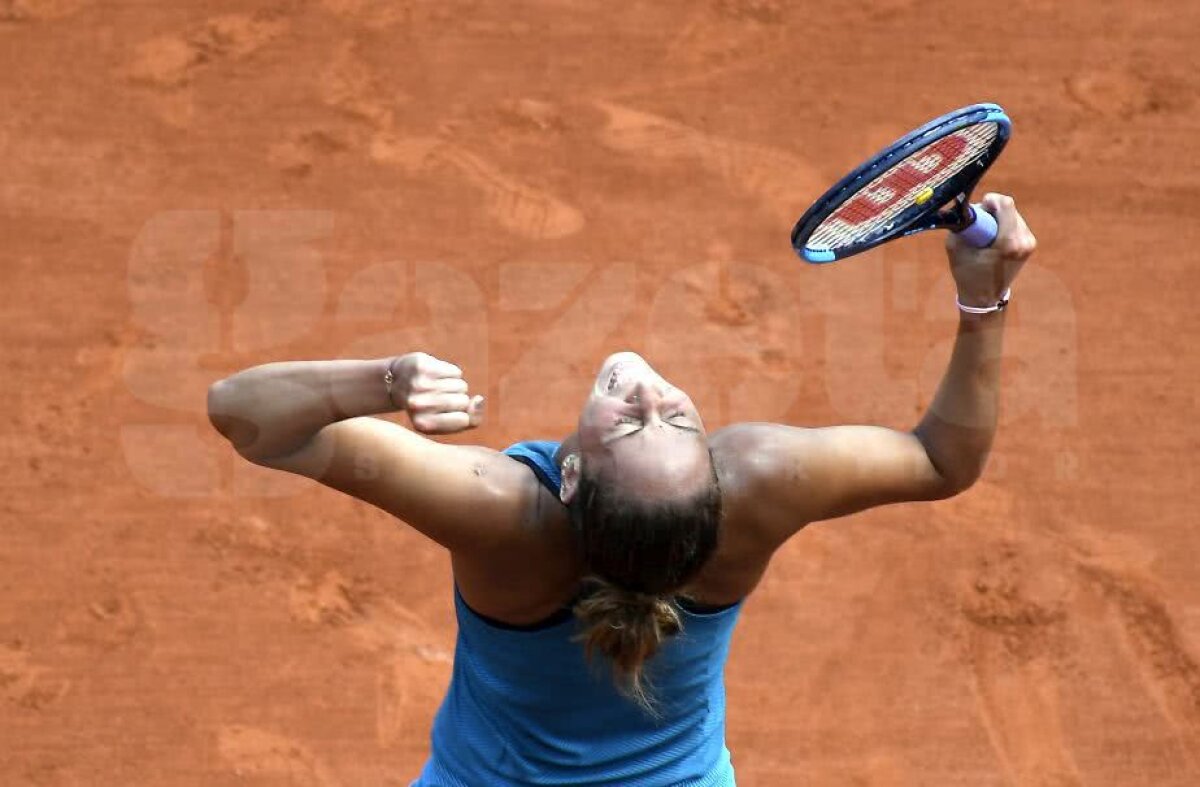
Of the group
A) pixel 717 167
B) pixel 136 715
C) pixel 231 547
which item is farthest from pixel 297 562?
pixel 717 167

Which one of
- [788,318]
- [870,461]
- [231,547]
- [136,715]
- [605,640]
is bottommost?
[136,715]

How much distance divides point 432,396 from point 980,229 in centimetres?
101

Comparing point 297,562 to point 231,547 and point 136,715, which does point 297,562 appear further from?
point 136,715

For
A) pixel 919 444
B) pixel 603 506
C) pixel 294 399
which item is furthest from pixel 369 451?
pixel 919 444

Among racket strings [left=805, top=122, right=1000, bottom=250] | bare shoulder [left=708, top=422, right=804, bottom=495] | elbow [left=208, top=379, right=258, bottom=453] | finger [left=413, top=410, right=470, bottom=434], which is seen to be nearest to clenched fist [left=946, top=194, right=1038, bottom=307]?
racket strings [left=805, top=122, right=1000, bottom=250]

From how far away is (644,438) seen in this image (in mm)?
2574

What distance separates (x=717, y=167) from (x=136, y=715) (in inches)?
107

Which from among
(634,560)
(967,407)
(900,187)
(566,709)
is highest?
(900,187)

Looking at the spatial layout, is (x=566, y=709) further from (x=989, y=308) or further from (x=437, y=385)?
(x=989, y=308)

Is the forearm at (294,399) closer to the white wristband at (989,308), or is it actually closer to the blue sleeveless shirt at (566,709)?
the blue sleeveless shirt at (566,709)

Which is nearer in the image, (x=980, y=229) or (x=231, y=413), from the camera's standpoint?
(x=231, y=413)

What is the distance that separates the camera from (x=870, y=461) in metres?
2.82

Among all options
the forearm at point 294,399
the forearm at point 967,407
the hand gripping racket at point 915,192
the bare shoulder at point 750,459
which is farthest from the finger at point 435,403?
the forearm at point 967,407

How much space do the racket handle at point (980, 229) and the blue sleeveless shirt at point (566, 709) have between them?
2.47 ft
